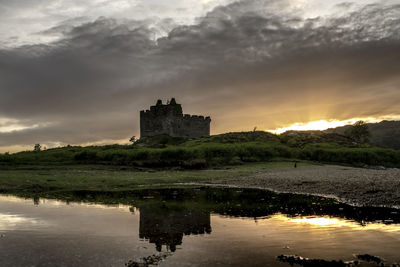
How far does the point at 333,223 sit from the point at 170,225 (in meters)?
7.67

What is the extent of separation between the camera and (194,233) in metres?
15.0

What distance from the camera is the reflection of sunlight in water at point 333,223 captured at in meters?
15.2

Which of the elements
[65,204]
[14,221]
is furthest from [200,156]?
[14,221]

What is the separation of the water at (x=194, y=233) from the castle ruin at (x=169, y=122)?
81.7 metres

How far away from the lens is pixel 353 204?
22.2 metres

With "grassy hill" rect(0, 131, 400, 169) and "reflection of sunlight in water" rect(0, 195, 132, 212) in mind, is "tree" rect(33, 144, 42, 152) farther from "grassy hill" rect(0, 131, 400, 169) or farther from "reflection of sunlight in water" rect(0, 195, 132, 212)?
"reflection of sunlight in water" rect(0, 195, 132, 212)

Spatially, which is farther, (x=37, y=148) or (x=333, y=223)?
(x=37, y=148)

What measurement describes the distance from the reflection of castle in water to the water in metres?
0.04

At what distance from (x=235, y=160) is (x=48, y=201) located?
46.6 m

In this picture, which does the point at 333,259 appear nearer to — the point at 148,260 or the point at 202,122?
the point at 148,260

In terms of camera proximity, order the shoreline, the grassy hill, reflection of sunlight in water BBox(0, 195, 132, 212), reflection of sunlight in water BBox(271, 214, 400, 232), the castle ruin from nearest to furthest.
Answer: reflection of sunlight in water BBox(271, 214, 400, 232), reflection of sunlight in water BBox(0, 195, 132, 212), the shoreline, the grassy hill, the castle ruin

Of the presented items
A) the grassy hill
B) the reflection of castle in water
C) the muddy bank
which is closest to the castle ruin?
the grassy hill

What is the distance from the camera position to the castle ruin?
10556cm

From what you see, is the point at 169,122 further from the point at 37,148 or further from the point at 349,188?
the point at 349,188
